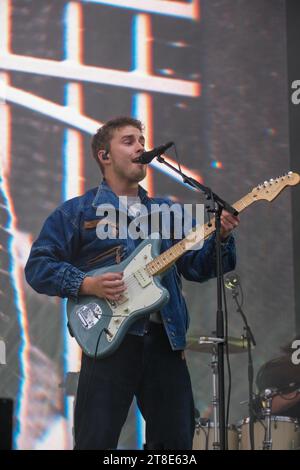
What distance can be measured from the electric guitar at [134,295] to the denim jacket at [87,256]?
56 millimetres

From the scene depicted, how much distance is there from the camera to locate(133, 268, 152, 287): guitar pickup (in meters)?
3.62

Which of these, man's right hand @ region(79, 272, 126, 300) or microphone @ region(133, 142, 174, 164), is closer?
microphone @ region(133, 142, 174, 164)

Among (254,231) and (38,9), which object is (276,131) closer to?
(254,231)

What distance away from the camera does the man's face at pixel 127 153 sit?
3910mm

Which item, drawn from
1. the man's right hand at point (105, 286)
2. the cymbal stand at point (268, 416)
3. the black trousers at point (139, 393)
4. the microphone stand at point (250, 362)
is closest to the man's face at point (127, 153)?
the man's right hand at point (105, 286)

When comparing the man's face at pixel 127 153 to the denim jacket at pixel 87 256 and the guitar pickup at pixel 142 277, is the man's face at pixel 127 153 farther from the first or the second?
the guitar pickup at pixel 142 277

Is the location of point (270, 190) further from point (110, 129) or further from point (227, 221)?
point (110, 129)

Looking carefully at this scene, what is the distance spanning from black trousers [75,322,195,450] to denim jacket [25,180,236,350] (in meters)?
0.10

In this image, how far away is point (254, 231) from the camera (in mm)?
5516

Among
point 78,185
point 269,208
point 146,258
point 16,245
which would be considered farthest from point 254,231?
point 146,258

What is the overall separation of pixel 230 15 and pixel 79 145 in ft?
4.48

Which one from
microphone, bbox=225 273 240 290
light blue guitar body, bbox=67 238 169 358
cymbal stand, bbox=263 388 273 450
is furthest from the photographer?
microphone, bbox=225 273 240 290

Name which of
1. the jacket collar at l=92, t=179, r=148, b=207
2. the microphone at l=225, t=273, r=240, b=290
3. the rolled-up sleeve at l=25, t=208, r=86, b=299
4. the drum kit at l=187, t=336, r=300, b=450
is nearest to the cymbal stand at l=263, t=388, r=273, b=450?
the drum kit at l=187, t=336, r=300, b=450

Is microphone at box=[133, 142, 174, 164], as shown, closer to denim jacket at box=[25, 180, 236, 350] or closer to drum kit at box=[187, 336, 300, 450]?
denim jacket at box=[25, 180, 236, 350]
